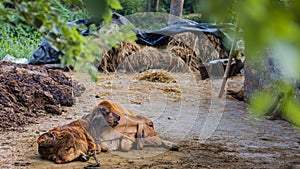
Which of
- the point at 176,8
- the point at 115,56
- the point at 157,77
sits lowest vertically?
the point at 157,77

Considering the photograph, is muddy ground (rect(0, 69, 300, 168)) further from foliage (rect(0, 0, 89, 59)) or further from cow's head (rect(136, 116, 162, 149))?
foliage (rect(0, 0, 89, 59))

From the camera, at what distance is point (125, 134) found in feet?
9.97

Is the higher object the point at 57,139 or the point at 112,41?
the point at 112,41

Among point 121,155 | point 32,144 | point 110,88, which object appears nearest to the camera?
point 121,155

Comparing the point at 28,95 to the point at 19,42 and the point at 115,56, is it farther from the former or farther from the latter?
the point at 19,42

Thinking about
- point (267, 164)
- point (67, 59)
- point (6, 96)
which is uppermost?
point (67, 59)

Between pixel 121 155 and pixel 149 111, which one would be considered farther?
pixel 149 111

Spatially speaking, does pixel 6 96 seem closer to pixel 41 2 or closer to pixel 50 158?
pixel 50 158

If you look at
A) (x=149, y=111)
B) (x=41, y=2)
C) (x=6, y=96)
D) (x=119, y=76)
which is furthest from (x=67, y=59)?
(x=119, y=76)

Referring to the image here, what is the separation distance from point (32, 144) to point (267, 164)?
159cm

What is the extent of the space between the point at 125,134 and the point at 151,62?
17.1 feet

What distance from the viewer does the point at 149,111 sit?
15.0 ft

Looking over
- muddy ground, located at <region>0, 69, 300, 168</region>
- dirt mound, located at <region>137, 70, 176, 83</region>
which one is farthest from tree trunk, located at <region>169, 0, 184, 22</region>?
muddy ground, located at <region>0, 69, 300, 168</region>

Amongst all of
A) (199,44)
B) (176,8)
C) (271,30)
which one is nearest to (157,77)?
(199,44)
